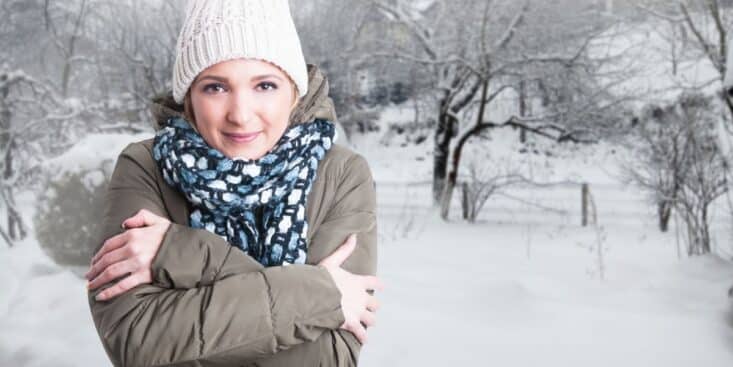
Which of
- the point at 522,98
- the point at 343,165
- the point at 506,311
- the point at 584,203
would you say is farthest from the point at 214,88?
the point at 522,98

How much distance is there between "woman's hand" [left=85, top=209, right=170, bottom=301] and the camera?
102cm

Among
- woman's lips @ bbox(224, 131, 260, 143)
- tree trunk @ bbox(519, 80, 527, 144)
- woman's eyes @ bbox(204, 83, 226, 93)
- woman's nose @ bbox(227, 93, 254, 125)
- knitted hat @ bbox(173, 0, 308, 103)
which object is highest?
tree trunk @ bbox(519, 80, 527, 144)

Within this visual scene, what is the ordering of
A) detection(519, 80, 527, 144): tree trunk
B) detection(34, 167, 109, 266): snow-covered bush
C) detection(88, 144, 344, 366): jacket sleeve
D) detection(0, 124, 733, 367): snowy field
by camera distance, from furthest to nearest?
detection(519, 80, 527, 144): tree trunk
detection(34, 167, 109, 266): snow-covered bush
detection(0, 124, 733, 367): snowy field
detection(88, 144, 344, 366): jacket sleeve

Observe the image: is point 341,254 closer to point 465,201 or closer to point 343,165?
point 343,165

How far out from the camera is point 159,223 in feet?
3.49

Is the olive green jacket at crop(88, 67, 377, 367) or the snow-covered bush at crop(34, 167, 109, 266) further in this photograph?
the snow-covered bush at crop(34, 167, 109, 266)

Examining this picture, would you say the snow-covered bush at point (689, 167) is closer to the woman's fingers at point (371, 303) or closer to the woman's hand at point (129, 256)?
the woman's fingers at point (371, 303)

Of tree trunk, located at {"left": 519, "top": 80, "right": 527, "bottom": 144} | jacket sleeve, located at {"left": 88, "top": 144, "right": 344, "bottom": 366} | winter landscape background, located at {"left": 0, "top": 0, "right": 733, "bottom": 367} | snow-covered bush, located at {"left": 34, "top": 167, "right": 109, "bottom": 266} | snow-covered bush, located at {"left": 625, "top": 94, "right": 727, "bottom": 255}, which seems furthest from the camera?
tree trunk, located at {"left": 519, "top": 80, "right": 527, "bottom": 144}

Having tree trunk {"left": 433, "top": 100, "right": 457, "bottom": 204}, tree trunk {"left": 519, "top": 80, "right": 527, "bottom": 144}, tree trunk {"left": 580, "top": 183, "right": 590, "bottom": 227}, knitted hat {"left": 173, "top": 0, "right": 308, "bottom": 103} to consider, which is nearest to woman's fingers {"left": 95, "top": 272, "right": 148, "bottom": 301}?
knitted hat {"left": 173, "top": 0, "right": 308, "bottom": 103}

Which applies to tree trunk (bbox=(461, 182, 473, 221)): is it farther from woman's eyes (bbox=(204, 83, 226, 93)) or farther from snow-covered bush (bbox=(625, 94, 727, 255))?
woman's eyes (bbox=(204, 83, 226, 93))

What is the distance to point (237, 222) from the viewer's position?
1182 mm

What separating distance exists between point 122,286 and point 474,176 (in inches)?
373

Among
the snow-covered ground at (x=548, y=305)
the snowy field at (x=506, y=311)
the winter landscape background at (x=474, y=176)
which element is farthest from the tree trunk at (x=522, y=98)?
the snowy field at (x=506, y=311)

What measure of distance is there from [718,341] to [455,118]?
308 inches
